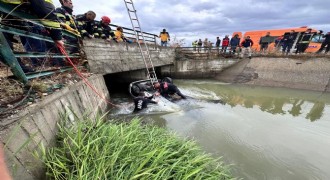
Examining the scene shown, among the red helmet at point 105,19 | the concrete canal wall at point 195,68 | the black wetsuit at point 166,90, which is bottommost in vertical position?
the concrete canal wall at point 195,68

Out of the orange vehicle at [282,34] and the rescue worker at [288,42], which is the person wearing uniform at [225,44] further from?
the rescue worker at [288,42]

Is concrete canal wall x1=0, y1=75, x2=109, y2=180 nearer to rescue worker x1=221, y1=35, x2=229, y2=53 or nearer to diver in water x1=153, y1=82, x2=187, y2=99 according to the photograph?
diver in water x1=153, y1=82, x2=187, y2=99

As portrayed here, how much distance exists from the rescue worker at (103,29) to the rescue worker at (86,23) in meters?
0.20

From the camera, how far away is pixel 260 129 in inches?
206

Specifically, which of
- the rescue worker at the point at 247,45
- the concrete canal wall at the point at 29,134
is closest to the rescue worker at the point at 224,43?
the rescue worker at the point at 247,45

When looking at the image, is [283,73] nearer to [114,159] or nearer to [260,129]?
[260,129]

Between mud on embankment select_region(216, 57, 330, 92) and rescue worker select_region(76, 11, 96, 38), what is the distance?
32.4ft

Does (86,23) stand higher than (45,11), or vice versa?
(86,23)

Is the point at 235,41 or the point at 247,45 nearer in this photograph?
the point at 247,45

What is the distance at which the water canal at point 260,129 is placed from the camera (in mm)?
3593

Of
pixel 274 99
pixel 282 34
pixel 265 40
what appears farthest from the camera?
pixel 282 34

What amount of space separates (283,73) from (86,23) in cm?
1150

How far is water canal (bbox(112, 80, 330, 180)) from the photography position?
3593 millimetres

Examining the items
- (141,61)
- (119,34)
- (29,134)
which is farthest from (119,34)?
(29,134)
